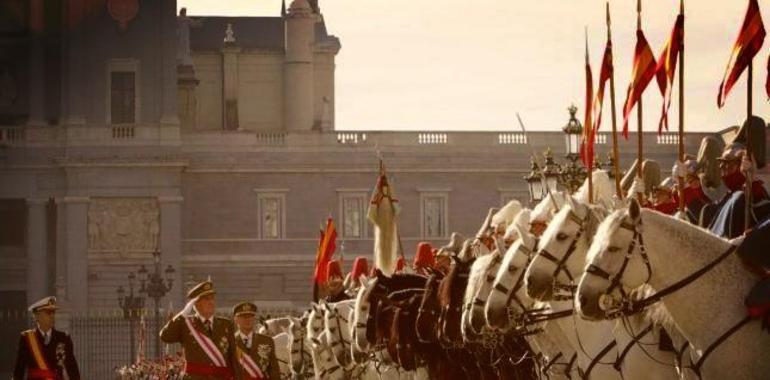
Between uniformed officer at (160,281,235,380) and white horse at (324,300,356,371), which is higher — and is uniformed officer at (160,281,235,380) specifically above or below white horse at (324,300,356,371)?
above

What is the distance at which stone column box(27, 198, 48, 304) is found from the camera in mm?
81500

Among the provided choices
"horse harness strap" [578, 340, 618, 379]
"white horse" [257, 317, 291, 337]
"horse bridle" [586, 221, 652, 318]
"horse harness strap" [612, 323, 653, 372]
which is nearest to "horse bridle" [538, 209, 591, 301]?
"horse harness strap" [612, 323, 653, 372]

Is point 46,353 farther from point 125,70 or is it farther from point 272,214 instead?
point 125,70

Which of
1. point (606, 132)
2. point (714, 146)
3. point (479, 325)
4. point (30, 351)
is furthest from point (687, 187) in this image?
point (606, 132)

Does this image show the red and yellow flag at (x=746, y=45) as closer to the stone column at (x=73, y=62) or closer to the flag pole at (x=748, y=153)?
the flag pole at (x=748, y=153)

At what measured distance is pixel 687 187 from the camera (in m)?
18.5

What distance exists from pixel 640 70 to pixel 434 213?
214 feet

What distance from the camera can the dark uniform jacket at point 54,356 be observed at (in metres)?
20.0

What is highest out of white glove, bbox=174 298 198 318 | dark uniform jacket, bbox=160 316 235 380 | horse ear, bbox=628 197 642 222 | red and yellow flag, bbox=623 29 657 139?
red and yellow flag, bbox=623 29 657 139

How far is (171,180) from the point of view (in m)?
82.2

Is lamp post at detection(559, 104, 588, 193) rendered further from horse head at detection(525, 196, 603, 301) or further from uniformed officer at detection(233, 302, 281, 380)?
horse head at detection(525, 196, 603, 301)

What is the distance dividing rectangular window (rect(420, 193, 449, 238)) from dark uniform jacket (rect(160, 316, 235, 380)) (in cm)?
6432

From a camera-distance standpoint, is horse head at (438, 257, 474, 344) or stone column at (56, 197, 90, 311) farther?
stone column at (56, 197, 90, 311)

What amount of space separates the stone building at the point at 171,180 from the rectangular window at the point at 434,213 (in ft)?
0.15
